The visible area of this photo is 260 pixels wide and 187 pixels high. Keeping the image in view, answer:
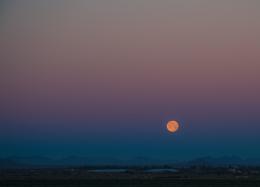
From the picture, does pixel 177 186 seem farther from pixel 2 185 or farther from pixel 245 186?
pixel 2 185

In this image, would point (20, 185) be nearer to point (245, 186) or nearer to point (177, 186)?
point (177, 186)

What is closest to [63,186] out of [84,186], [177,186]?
[84,186]

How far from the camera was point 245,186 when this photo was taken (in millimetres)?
61406

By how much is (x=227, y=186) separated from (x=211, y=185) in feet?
6.11

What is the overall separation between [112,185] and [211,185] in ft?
36.2

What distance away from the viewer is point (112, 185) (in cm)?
6344

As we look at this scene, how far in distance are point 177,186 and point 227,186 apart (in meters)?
5.67

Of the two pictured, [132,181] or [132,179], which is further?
[132,179]

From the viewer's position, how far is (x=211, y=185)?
63.5m

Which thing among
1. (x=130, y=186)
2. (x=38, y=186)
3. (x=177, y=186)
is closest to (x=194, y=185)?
(x=177, y=186)

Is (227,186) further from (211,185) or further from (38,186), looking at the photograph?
(38,186)

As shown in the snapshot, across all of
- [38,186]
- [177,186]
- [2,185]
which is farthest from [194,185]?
[2,185]

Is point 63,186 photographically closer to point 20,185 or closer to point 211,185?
point 20,185

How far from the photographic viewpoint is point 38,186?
61.8 meters
